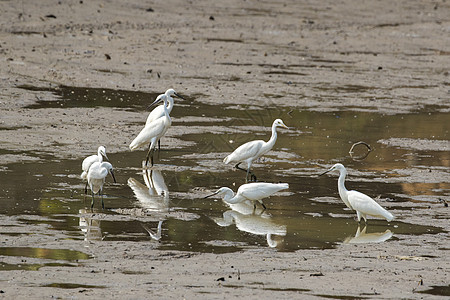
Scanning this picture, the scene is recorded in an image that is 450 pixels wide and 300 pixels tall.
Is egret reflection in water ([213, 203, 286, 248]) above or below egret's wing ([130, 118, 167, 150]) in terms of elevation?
below

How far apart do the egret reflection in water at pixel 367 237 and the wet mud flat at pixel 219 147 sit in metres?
0.03

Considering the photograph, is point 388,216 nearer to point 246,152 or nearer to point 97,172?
point 246,152

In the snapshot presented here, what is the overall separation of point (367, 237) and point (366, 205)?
457 mm

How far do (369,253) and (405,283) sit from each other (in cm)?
106

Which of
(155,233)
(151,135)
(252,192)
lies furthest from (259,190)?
(151,135)

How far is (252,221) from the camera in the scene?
1053cm

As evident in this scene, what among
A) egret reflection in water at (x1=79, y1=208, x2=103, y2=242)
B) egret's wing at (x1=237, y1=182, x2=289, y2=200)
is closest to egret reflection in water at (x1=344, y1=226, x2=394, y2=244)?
egret's wing at (x1=237, y1=182, x2=289, y2=200)

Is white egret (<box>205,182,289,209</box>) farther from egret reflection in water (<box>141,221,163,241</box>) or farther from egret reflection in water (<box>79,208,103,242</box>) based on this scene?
egret reflection in water (<box>79,208,103,242</box>)

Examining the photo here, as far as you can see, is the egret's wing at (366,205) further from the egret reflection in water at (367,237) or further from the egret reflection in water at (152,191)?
the egret reflection in water at (152,191)

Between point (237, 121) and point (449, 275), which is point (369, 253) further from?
point (237, 121)

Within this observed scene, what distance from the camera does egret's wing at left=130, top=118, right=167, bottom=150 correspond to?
13531mm

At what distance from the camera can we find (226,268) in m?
8.27

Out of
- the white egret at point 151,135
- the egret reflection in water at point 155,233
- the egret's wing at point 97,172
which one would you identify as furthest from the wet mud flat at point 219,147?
the egret's wing at point 97,172

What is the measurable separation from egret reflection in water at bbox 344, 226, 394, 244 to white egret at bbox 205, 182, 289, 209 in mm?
1191
